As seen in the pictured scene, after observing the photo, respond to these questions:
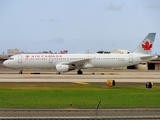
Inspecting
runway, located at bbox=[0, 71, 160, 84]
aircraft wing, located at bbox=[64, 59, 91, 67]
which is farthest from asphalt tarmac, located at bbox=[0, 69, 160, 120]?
aircraft wing, located at bbox=[64, 59, 91, 67]

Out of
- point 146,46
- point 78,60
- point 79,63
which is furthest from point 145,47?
point 78,60

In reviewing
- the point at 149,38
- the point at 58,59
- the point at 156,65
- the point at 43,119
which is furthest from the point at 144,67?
the point at 43,119

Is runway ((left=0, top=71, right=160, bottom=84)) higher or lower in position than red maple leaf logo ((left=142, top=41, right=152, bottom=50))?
lower

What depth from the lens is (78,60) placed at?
66.1 metres

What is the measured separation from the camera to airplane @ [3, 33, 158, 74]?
2603 inches

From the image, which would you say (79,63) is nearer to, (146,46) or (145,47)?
(145,47)

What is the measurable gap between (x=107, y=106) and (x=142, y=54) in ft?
158

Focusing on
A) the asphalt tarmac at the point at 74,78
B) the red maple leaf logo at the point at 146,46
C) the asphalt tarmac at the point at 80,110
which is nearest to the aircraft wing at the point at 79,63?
the asphalt tarmac at the point at 80,110

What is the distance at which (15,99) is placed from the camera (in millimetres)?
24938

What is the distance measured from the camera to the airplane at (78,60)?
6612cm

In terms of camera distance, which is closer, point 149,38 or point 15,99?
point 15,99

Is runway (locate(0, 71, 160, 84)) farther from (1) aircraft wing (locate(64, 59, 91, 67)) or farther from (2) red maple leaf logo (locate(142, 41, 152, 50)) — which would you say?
(2) red maple leaf logo (locate(142, 41, 152, 50))

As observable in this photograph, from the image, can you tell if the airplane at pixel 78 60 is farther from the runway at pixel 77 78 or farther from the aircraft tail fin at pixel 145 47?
the runway at pixel 77 78

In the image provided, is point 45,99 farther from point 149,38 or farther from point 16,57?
point 149,38
